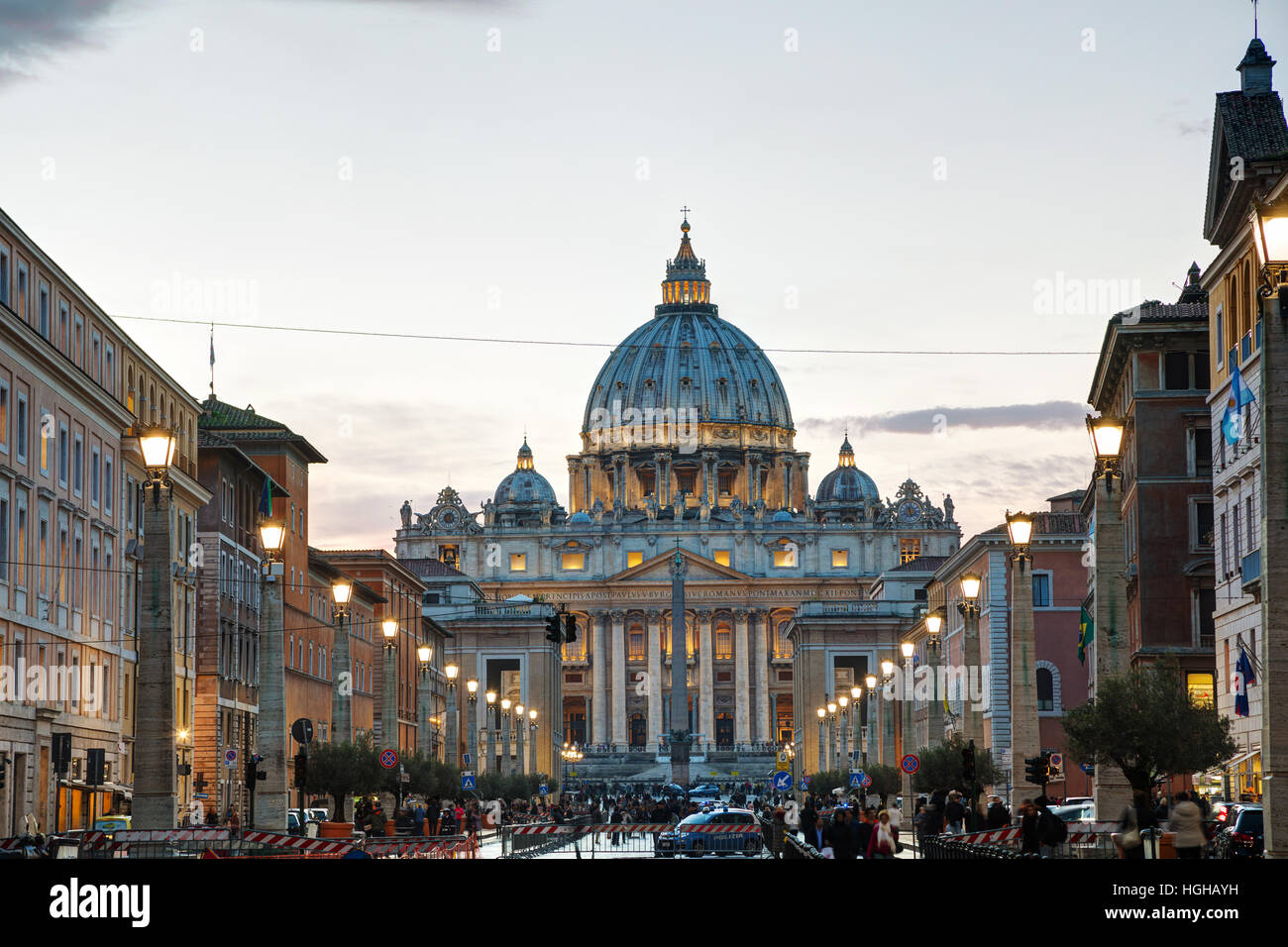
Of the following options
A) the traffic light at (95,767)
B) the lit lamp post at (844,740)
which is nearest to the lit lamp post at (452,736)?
the traffic light at (95,767)

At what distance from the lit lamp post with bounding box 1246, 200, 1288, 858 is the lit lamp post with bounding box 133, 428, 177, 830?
15818mm

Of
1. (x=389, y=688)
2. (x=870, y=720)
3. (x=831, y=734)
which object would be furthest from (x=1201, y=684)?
(x=831, y=734)

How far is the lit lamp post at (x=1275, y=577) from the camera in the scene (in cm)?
2141

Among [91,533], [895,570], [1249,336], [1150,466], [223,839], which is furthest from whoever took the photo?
[895,570]

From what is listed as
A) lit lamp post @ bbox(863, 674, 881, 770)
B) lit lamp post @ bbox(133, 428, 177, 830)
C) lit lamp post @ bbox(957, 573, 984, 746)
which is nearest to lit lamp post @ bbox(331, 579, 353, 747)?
lit lamp post @ bbox(133, 428, 177, 830)

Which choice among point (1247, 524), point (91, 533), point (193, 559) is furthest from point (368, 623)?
point (1247, 524)

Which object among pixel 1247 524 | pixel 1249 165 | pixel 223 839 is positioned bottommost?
pixel 223 839

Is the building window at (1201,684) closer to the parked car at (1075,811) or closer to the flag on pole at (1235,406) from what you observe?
the flag on pole at (1235,406)

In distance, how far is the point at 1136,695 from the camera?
4119 cm

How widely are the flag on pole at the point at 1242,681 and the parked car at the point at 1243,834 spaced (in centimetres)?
1129
